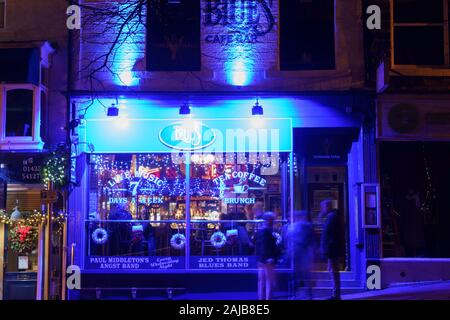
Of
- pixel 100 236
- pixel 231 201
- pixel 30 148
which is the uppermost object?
pixel 30 148

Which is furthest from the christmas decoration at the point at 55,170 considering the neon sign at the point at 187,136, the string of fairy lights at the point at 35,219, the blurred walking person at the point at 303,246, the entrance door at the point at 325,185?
the entrance door at the point at 325,185

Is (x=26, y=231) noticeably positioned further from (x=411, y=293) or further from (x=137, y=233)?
(x=411, y=293)

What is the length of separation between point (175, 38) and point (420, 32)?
5.67 m

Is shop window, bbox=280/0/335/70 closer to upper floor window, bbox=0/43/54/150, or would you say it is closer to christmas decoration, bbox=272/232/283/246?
christmas decoration, bbox=272/232/283/246

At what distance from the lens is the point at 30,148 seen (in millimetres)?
14320

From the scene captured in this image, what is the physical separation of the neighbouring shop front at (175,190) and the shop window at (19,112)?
1.14m

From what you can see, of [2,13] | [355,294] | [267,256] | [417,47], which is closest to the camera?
[267,256]

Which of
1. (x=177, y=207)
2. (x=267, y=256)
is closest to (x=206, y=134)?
(x=177, y=207)

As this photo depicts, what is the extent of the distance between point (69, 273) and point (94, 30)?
554 cm

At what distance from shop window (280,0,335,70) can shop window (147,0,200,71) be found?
2.03 meters

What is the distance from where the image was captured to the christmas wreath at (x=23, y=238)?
48.0 ft

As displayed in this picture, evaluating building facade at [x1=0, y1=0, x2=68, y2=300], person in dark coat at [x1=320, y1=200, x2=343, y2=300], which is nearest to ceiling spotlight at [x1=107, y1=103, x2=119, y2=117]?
building facade at [x1=0, y1=0, x2=68, y2=300]

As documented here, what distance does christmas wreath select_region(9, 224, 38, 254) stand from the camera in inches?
576
